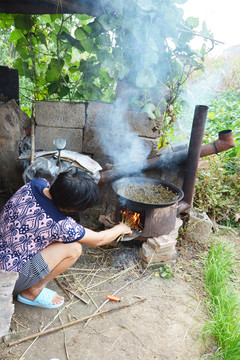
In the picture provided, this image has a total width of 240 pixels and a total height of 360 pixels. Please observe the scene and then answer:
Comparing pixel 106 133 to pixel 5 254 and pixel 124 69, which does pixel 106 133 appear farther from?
pixel 5 254

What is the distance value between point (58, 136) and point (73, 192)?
239 centimetres

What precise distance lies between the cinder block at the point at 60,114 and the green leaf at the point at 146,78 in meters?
0.98

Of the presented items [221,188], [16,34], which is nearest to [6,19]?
[16,34]

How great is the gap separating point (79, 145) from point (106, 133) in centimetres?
50

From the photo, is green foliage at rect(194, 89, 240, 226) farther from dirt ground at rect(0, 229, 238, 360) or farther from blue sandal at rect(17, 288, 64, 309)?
blue sandal at rect(17, 288, 64, 309)

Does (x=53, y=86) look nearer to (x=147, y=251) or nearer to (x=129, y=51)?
(x=129, y=51)

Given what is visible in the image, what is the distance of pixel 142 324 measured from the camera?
2.59m

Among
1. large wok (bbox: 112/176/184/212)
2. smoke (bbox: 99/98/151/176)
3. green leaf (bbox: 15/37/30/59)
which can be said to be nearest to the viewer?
large wok (bbox: 112/176/184/212)

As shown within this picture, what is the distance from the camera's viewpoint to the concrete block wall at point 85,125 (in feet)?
13.4

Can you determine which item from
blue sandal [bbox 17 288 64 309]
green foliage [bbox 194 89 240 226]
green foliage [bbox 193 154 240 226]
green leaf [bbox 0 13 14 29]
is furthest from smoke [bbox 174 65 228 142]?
blue sandal [bbox 17 288 64 309]

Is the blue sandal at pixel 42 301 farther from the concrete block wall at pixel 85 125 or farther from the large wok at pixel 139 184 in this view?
the concrete block wall at pixel 85 125

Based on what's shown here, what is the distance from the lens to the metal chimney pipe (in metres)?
3.66

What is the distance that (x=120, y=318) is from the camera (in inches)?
104

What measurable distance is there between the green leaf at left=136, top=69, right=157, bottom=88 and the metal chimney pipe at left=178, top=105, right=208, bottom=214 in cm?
72
